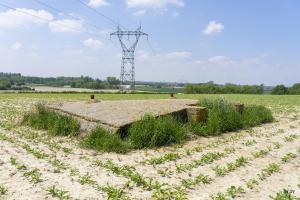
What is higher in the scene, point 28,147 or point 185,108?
point 185,108

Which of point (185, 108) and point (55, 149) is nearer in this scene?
point (55, 149)

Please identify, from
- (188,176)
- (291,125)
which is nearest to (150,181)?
(188,176)

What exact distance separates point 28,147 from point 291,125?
984 centimetres

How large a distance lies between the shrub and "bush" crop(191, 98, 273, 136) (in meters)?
1.22

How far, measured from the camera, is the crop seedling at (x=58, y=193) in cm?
521

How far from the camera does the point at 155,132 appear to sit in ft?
30.9

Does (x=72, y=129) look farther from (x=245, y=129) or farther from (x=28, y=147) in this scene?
(x=245, y=129)

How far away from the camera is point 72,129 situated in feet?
34.4

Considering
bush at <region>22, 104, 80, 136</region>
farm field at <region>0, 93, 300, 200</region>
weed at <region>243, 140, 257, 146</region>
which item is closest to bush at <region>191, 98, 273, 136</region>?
farm field at <region>0, 93, 300, 200</region>

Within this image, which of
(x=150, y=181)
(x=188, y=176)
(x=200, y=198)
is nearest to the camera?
(x=200, y=198)

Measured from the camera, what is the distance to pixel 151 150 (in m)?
8.80

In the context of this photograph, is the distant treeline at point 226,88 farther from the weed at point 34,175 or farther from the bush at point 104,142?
the weed at point 34,175

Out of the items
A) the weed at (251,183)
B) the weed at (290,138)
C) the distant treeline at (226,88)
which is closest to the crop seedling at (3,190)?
the weed at (251,183)

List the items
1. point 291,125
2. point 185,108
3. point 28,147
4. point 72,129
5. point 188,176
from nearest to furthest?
point 188,176 < point 28,147 < point 72,129 < point 185,108 < point 291,125
